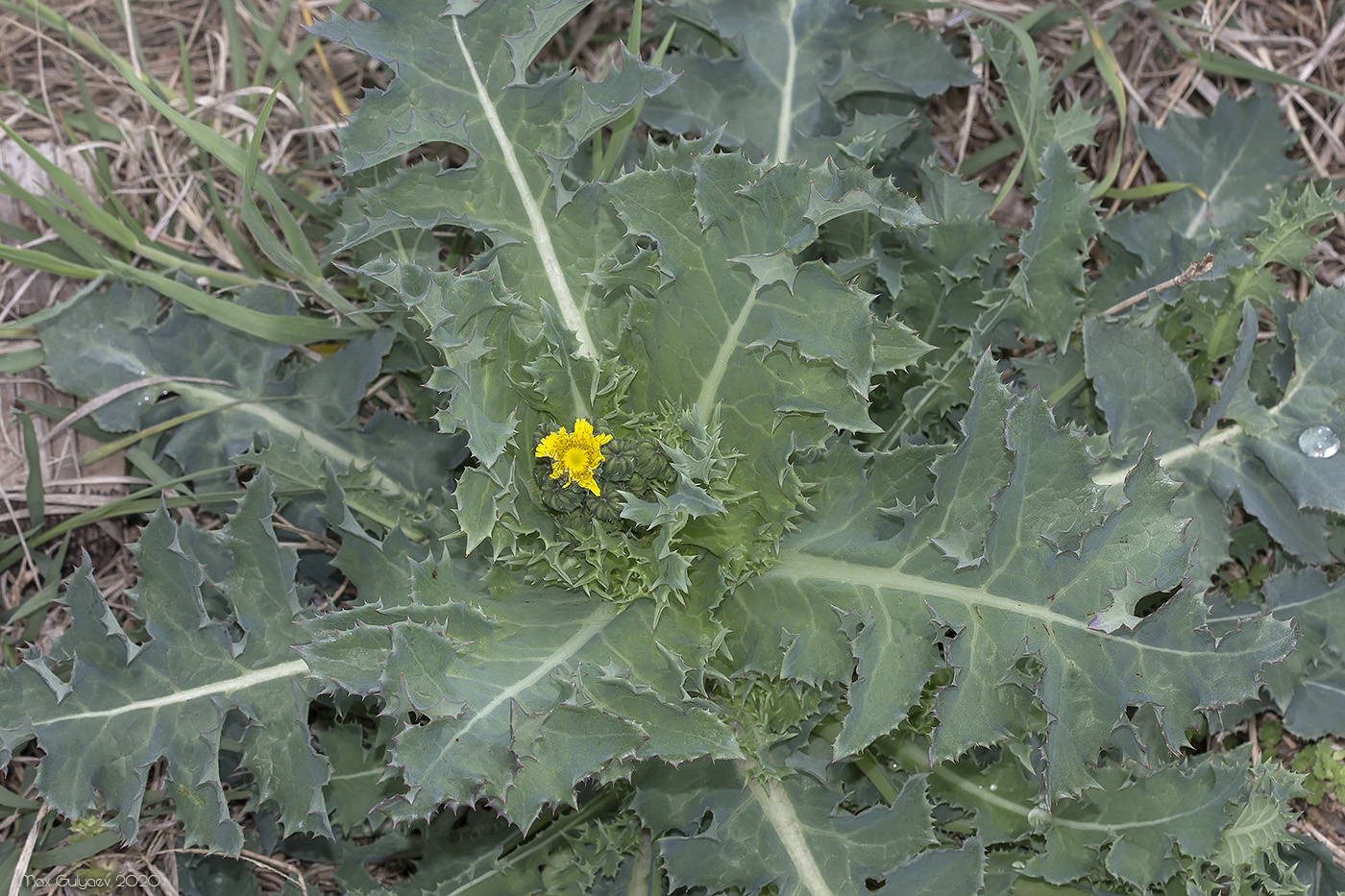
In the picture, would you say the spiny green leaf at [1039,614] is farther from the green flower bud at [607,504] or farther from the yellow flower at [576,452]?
the yellow flower at [576,452]

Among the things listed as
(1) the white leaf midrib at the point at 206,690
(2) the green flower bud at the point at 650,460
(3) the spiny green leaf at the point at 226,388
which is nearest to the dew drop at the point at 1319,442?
(2) the green flower bud at the point at 650,460

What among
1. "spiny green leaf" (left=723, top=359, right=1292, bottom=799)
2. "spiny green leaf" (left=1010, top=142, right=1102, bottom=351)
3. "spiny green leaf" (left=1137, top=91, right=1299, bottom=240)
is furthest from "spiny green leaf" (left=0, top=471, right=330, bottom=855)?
"spiny green leaf" (left=1137, top=91, right=1299, bottom=240)

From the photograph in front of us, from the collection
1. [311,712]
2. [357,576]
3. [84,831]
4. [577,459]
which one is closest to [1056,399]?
[577,459]

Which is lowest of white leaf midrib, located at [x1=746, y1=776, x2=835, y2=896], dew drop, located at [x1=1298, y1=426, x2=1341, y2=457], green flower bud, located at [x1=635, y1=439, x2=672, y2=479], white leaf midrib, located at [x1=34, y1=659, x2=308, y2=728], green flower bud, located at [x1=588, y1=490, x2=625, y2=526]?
white leaf midrib, located at [x1=746, y1=776, x2=835, y2=896]

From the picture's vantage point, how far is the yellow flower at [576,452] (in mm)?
2598

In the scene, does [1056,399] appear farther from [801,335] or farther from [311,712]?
[311,712]

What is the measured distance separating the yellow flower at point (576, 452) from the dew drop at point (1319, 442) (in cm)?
226

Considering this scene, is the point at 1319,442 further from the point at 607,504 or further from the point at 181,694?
the point at 181,694

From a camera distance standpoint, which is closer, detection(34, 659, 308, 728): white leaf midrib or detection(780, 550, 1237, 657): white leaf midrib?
detection(780, 550, 1237, 657): white leaf midrib

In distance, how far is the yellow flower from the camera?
2598 millimetres

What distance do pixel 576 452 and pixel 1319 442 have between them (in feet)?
7.81

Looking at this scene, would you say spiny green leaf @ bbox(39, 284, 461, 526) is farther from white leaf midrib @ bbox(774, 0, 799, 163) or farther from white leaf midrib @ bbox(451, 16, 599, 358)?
white leaf midrib @ bbox(774, 0, 799, 163)

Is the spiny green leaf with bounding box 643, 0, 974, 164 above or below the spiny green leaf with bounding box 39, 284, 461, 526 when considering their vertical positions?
above

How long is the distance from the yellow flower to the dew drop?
7.42 ft
